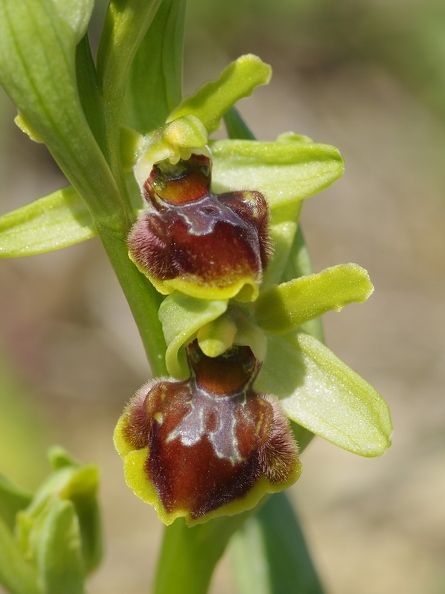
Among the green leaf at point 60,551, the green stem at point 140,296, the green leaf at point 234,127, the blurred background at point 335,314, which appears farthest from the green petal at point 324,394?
the blurred background at point 335,314

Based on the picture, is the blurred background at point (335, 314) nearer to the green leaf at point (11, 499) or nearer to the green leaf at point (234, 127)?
the green leaf at point (11, 499)

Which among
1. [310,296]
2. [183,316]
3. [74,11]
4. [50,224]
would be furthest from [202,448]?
[74,11]

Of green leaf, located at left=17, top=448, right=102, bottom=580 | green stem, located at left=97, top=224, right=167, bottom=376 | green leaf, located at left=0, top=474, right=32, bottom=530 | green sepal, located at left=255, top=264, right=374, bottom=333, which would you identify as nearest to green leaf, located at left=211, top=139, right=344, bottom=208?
green sepal, located at left=255, top=264, right=374, bottom=333

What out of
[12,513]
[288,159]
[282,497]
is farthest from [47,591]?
[288,159]

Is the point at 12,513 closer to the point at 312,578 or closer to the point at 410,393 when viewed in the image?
the point at 312,578

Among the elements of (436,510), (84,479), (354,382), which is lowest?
(436,510)

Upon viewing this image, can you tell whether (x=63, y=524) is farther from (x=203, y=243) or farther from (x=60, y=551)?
(x=203, y=243)
